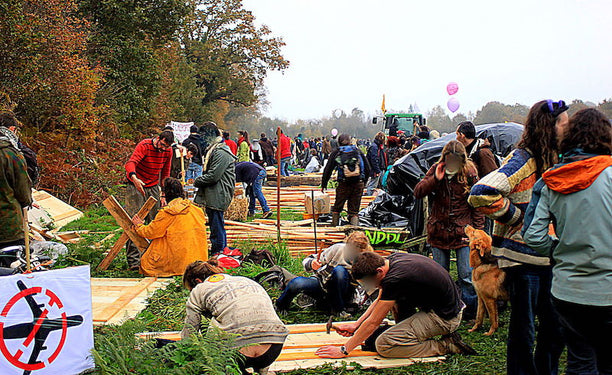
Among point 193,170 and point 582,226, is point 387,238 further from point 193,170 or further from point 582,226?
point 193,170

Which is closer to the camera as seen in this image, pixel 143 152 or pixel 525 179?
pixel 525 179

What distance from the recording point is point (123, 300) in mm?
5844

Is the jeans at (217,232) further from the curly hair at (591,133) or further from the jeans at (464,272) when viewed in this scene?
the curly hair at (591,133)

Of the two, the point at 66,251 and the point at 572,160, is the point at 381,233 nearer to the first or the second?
the point at 66,251

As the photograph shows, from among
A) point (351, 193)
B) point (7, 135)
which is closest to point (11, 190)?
point (7, 135)

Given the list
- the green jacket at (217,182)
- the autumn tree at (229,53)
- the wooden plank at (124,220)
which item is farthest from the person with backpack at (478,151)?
the autumn tree at (229,53)

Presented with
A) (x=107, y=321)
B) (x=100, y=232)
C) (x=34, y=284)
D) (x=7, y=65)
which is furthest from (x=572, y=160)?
(x=7, y=65)

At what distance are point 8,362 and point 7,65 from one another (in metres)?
11.0

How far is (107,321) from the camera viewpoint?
204 inches

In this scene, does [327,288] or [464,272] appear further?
[327,288]

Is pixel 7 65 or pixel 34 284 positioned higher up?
pixel 7 65

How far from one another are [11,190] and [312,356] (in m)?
3.28

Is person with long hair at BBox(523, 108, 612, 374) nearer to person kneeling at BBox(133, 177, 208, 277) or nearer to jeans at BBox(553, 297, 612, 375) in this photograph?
jeans at BBox(553, 297, 612, 375)

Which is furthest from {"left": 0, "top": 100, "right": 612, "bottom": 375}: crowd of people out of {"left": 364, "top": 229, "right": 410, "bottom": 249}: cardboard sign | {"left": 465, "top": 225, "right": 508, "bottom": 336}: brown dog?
{"left": 364, "top": 229, "right": 410, "bottom": 249}: cardboard sign
